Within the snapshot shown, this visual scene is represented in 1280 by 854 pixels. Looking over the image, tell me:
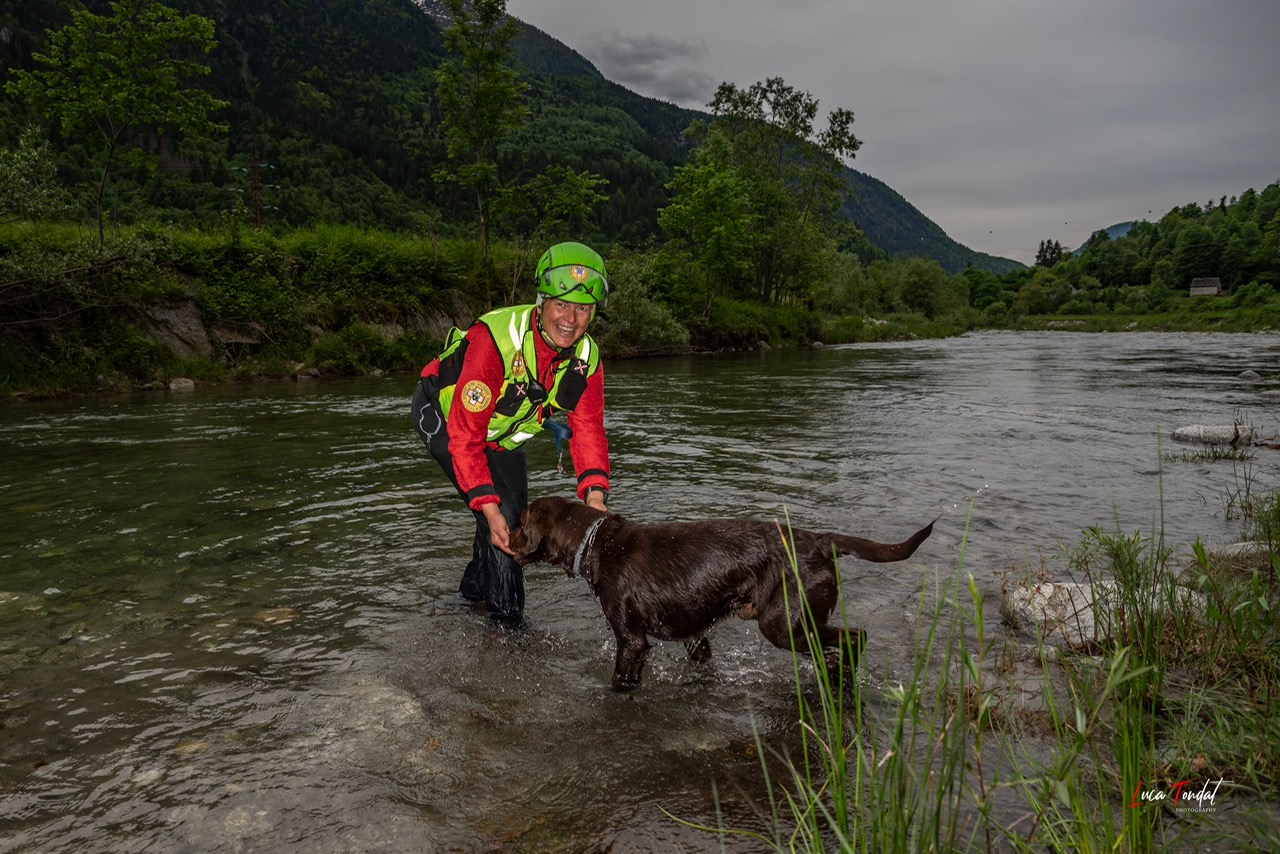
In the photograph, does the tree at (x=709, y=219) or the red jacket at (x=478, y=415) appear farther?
the tree at (x=709, y=219)

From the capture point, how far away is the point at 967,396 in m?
20.1

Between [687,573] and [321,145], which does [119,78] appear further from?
[321,145]

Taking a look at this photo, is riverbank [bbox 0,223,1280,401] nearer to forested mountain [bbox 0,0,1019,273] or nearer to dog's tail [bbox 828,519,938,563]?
forested mountain [bbox 0,0,1019,273]

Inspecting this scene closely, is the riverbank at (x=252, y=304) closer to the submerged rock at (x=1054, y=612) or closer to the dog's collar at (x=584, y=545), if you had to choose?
the dog's collar at (x=584, y=545)

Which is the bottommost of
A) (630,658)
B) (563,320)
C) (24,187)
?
(630,658)

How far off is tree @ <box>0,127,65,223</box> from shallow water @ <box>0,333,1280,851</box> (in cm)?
A: 858

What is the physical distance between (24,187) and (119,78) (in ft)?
17.7

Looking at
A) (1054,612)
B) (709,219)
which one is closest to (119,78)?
(1054,612)

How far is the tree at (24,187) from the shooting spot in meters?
18.0

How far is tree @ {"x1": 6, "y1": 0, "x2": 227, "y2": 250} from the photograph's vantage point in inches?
821

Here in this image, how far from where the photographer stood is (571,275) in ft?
15.1

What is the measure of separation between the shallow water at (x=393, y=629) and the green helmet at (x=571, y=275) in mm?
2418

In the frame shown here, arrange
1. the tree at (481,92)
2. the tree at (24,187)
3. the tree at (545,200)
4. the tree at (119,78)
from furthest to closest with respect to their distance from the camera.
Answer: the tree at (545,200) → the tree at (481,92) → the tree at (119,78) → the tree at (24,187)

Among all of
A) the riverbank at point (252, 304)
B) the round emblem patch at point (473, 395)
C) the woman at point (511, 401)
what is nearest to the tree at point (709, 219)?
the riverbank at point (252, 304)
